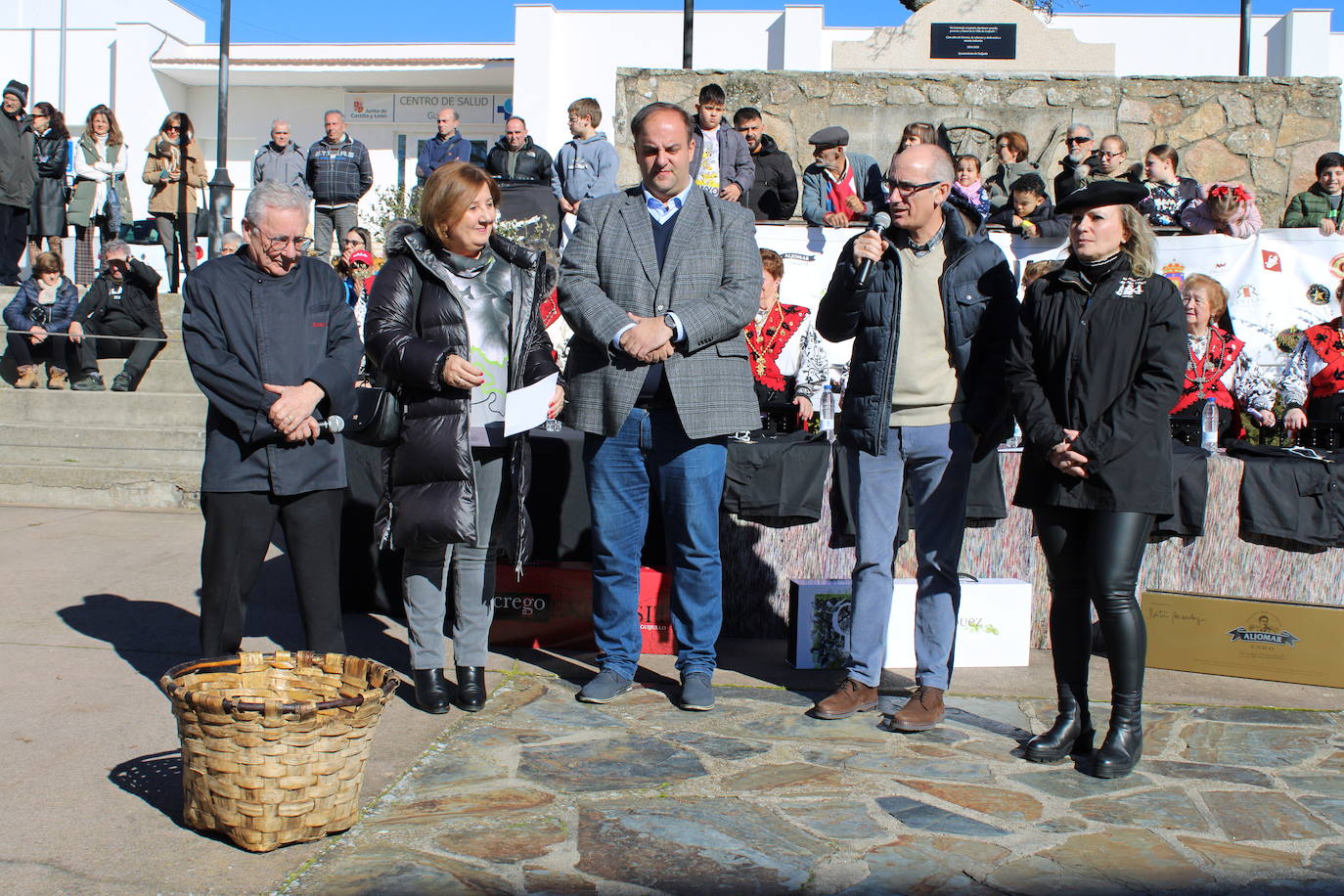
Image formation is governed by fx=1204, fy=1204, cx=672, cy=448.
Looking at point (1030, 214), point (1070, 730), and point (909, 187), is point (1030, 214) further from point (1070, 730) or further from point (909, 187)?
point (1070, 730)

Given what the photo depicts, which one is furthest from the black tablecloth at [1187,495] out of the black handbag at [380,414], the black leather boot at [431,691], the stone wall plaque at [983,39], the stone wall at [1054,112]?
the stone wall plaque at [983,39]

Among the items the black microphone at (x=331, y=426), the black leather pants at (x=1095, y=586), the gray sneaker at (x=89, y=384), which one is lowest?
the black leather pants at (x=1095, y=586)

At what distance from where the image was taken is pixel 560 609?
5094 millimetres

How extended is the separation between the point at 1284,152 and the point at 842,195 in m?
5.01

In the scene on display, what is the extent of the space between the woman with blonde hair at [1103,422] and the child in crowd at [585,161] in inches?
262

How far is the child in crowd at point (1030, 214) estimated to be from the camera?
872 centimetres

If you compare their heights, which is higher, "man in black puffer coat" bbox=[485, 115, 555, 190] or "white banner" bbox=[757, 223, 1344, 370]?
"man in black puffer coat" bbox=[485, 115, 555, 190]

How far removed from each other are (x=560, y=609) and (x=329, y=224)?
7.98m

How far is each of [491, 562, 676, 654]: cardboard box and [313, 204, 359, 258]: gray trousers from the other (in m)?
7.58

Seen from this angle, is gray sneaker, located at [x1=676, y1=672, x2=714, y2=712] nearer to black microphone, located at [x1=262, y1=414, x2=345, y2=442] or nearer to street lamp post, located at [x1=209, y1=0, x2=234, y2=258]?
black microphone, located at [x1=262, y1=414, x2=345, y2=442]

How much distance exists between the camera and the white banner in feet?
27.0

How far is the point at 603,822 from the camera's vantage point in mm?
3174

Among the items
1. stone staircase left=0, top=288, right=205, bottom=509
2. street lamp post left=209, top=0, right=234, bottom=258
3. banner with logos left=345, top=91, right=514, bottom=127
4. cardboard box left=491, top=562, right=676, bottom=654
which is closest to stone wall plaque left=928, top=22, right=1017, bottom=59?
street lamp post left=209, top=0, right=234, bottom=258

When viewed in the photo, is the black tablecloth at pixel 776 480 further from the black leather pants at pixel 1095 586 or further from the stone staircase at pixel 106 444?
the stone staircase at pixel 106 444
